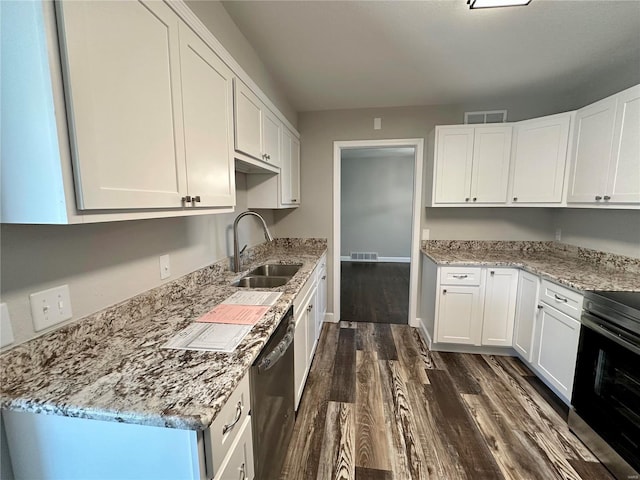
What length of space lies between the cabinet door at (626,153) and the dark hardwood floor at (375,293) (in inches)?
90.4

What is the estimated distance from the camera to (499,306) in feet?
8.32

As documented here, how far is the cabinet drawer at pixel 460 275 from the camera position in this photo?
2541 mm

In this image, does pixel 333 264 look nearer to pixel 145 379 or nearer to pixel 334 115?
pixel 334 115

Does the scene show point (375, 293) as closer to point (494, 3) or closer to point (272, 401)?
point (272, 401)

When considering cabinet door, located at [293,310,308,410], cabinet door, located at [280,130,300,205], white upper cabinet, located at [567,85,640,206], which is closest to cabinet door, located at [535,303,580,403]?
white upper cabinet, located at [567,85,640,206]

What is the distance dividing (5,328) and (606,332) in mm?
2673

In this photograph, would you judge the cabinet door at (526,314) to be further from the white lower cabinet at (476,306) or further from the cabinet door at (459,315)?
the cabinet door at (459,315)

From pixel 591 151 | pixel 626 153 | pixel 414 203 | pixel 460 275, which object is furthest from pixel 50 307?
pixel 591 151

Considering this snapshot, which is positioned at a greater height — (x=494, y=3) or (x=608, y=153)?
(x=494, y=3)

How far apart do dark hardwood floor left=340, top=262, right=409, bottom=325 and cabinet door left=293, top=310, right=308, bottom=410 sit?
5.17 ft

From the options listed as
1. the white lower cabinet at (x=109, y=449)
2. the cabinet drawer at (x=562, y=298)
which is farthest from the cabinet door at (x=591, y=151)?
the white lower cabinet at (x=109, y=449)

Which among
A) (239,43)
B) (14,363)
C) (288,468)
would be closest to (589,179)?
(239,43)

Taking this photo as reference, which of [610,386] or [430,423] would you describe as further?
[430,423]

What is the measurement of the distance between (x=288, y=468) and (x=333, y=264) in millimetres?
2136
